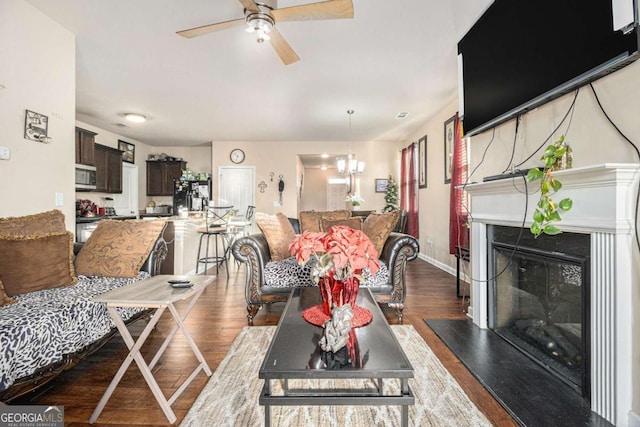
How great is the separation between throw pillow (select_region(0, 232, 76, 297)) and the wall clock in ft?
17.1

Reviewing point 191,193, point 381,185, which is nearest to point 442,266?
point 381,185

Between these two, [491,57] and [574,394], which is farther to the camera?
[491,57]

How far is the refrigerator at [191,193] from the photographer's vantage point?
23.7 ft

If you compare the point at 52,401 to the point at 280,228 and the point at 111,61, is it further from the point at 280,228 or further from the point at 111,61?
the point at 111,61

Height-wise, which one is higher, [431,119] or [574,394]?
[431,119]

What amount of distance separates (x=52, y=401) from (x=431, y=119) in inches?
224

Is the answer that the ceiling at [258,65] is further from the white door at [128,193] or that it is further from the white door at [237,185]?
the white door at [237,185]

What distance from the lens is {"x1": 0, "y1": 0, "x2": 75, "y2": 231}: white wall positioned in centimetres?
217

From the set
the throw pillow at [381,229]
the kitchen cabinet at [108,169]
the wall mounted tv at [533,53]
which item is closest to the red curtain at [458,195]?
the wall mounted tv at [533,53]

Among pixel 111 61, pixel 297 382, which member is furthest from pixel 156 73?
pixel 297 382

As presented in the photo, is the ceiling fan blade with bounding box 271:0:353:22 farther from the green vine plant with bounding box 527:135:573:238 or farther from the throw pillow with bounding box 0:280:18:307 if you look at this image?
the throw pillow with bounding box 0:280:18:307

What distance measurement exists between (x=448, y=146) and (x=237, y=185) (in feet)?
15.9

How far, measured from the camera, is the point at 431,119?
5.19 metres

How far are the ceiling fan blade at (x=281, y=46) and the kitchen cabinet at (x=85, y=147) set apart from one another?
412 cm
